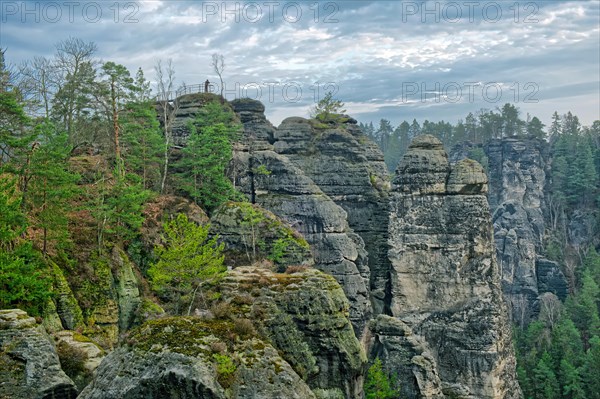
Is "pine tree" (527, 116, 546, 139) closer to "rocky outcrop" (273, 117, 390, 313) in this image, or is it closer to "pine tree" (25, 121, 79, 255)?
"rocky outcrop" (273, 117, 390, 313)

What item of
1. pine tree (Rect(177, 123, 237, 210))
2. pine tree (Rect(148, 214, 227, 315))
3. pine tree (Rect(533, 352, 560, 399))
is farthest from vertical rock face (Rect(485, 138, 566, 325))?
pine tree (Rect(148, 214, 227, 315))

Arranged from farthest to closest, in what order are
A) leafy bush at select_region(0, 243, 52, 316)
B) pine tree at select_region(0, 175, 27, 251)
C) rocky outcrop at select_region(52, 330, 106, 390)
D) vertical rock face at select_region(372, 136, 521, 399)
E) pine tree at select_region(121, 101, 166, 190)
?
vertical rock face at select_region(372, 136, 521, 399)
pine tree at select_region(121, 101, 166, 190)
pine tree at select_region(0, 175, 27, 251)
leafy bush at select_region(0, 243, 52, 316)
rocky outcrop at select_region(52, 330, 106, 390)

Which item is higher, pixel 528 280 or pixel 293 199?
pixel 293 199

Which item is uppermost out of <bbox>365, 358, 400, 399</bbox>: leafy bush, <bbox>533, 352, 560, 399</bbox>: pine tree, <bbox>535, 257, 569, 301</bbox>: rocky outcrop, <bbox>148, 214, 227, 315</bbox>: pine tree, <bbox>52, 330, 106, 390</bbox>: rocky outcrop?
<bbox>148, 214, 227, 315</bbox>: pine tree

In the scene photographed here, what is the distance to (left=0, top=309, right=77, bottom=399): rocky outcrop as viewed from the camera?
55.9ft

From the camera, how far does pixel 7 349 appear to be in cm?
1742

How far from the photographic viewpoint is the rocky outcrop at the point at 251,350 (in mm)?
14828

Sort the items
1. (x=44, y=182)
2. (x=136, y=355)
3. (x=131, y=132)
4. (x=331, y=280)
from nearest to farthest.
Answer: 1. (x=136, y=355)
2. (x=331, y=280)
3. (x=44, y=182)
4. (x=131, y=132)

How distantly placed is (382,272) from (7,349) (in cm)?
3905

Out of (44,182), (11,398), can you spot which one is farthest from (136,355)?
(44,182)

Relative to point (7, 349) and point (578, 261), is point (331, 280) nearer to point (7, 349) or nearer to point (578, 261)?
point (7, 349)

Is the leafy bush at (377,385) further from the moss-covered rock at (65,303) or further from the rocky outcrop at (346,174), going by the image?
the moss-covered rock at (65,303)

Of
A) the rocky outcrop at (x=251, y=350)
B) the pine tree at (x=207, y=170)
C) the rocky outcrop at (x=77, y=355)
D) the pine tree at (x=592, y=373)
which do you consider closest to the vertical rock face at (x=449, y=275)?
the pine tree at (x=592, y=373)

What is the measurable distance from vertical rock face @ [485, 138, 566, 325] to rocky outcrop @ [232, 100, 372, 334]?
1523 inches
